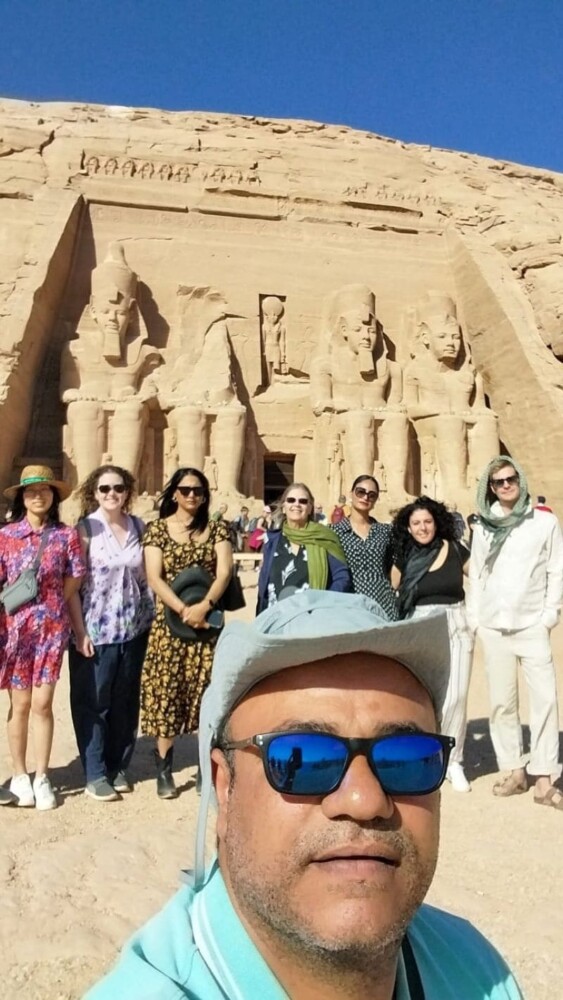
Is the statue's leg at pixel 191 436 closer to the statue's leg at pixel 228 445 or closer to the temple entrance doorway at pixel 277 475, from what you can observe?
the statue's leg at pixel 228 445

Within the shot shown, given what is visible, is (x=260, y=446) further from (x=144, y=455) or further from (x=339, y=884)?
(x=339, y=884)

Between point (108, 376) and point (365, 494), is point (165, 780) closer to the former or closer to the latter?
point (365, 494)

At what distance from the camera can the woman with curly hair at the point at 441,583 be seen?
3428 mm

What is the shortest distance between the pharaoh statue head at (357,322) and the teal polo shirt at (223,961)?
440 inches

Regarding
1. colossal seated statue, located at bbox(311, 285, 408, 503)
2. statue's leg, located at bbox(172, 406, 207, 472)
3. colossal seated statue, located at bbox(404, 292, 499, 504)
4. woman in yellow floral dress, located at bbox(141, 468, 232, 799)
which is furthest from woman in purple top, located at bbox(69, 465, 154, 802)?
colossal seated statue, located at bbox(404, 292, 499, 504)

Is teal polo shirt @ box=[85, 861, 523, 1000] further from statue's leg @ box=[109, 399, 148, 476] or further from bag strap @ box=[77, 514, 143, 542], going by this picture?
statue's leg @ box=[109, 399, 148, 476]

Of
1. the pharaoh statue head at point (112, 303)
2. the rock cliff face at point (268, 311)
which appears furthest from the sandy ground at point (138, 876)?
the pharaoh statue head at point (112, 303)

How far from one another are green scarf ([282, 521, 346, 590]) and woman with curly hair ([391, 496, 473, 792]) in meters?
0.32

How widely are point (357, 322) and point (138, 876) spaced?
1024 cm

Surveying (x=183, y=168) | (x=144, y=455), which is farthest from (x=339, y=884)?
(x=183, y=168)

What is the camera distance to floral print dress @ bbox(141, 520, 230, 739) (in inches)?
128

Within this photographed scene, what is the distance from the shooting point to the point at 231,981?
0.75 m

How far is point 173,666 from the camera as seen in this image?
3266 millimetres

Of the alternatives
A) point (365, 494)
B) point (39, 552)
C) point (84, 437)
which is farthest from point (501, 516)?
point (84, 437)
